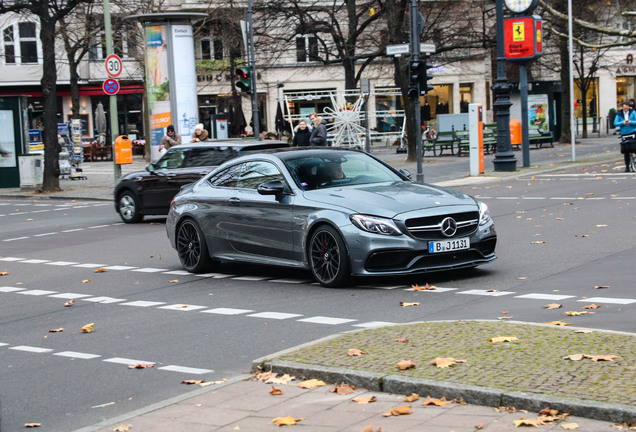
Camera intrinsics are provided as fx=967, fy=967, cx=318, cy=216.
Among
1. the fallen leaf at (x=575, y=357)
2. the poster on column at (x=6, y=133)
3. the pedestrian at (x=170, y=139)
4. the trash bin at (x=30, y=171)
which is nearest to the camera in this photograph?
the fallen leaf at (x=575, y=357)

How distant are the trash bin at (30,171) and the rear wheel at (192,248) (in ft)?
72.0

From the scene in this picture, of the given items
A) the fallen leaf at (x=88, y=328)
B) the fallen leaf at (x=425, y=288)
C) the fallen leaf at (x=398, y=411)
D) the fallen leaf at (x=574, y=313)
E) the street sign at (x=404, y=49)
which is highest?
the street sign at (x=404, y=49)

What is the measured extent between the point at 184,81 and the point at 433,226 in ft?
64.5

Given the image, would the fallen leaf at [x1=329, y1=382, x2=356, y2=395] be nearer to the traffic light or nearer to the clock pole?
the traffic light

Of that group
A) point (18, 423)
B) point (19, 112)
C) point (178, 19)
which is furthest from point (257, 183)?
point (19, 112)

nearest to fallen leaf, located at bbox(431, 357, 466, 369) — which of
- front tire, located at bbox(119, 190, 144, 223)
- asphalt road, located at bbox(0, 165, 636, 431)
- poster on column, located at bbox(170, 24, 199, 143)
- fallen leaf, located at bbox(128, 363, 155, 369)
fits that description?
asphalt road, located at bbox(0, 165, 636, 431)

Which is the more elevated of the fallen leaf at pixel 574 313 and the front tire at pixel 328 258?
the front tire at pixel 328 258

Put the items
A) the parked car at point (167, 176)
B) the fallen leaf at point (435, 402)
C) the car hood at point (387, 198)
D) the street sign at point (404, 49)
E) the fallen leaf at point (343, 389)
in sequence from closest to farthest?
the fallen leaf at point (435, 402) < the fallen leaf at point (343, 389) < the car hood at point (387, 198) < the parked car at point (167, 176) < the street sign at point (404, 49)

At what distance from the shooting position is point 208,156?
64.3 feet

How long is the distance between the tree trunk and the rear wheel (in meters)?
19.7

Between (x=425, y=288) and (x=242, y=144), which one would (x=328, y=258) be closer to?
(x=425, y=288)

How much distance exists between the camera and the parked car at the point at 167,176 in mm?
19359

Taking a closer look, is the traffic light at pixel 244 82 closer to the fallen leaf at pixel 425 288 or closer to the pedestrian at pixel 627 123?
the pedestrian at pixel 627 123

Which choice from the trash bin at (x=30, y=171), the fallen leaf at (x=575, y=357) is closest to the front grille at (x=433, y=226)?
the fallen leaf at (x=575, y=357)
